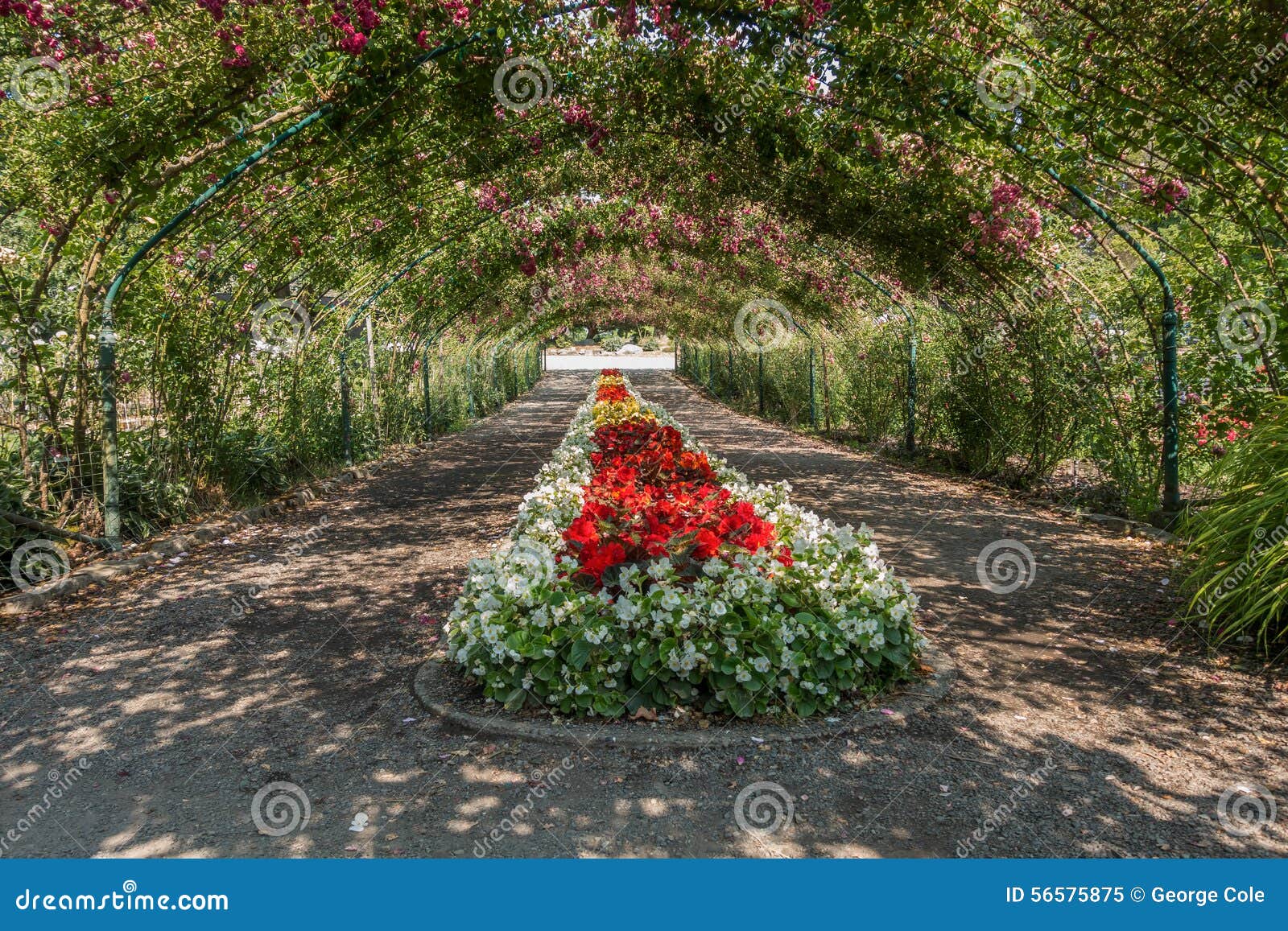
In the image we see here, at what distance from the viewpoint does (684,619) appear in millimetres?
3803

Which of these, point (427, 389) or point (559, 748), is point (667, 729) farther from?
point (427, 389)

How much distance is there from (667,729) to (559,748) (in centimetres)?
44

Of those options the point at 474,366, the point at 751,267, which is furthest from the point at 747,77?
the point at 474,366

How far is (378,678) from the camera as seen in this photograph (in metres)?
4.44

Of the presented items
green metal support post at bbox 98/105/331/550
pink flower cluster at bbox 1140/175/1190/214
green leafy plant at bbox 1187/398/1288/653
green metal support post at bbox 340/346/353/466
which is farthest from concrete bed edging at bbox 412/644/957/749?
green metal support post at bbox 340/346/353/466

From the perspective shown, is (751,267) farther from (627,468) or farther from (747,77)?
(627,468)

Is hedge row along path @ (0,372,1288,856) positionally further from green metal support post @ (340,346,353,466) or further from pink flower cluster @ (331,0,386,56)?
green metal support post @ (340,346,353,466)

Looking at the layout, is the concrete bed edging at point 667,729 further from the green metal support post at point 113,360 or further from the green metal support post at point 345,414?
the green metal support post at point 345,414

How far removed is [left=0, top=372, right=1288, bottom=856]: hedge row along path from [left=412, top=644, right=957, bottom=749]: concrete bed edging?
0.20 feet

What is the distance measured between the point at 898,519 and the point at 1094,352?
97.2 inches

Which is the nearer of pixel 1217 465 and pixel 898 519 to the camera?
pixel 1217 465

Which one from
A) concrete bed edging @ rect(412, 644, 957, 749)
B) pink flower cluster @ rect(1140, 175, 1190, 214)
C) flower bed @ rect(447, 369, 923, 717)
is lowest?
concrete bed edging @ rect(412, 644, 957, 749)

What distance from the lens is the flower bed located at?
3.82m

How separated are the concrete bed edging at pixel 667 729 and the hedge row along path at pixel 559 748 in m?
0.06
